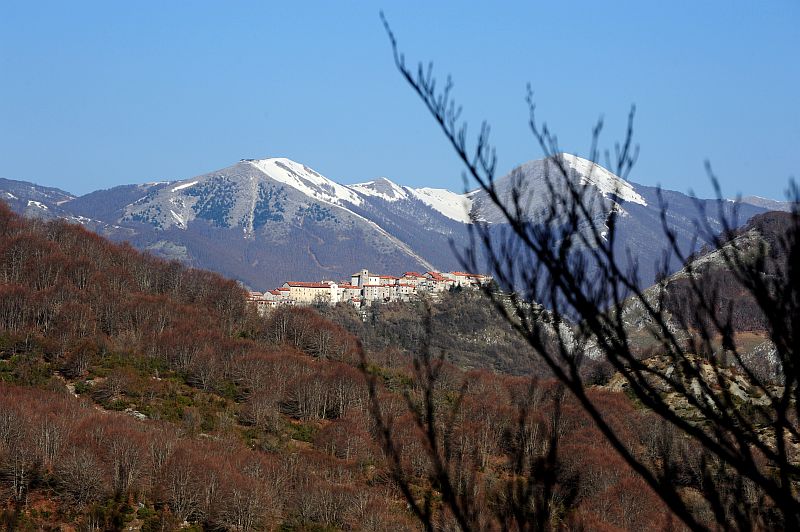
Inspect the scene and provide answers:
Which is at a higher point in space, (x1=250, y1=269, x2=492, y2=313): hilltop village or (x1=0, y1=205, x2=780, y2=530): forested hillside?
(x1=250, y1=269, x2=492, y2=313): hilltop village

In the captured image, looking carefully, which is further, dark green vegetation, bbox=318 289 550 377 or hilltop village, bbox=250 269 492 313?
hilltop village, bbox=250 269 492 313

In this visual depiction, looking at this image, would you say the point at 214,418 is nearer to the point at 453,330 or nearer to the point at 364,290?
the point at 453,330

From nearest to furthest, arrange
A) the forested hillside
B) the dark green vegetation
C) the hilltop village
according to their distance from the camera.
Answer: the forested hillside < the dark green vegetation < the hilltop village

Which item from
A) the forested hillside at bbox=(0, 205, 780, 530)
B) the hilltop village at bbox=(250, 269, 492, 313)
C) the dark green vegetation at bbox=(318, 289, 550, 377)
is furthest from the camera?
the hilltop village at bbox=(250, 269, 492, 313)

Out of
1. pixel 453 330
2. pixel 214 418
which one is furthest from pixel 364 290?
pixel 214 418

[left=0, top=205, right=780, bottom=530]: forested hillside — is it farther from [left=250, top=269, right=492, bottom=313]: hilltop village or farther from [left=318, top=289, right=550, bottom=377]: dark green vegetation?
[left=250, top=269, right=492, bottom=313]: hilltop village

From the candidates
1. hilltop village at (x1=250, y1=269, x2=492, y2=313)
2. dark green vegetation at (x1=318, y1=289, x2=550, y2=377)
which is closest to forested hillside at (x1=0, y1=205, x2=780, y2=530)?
dark green vegetation at (x1=318, y1=289, x2=550, y2=377)

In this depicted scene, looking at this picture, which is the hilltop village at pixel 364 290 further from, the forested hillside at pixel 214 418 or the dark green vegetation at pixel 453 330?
the forested hillside at pixel 214 418

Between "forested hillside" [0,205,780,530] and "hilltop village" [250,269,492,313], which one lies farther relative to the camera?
"hilltop village" [250,269,492,313]

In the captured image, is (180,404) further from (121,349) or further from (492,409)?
(492,409)
